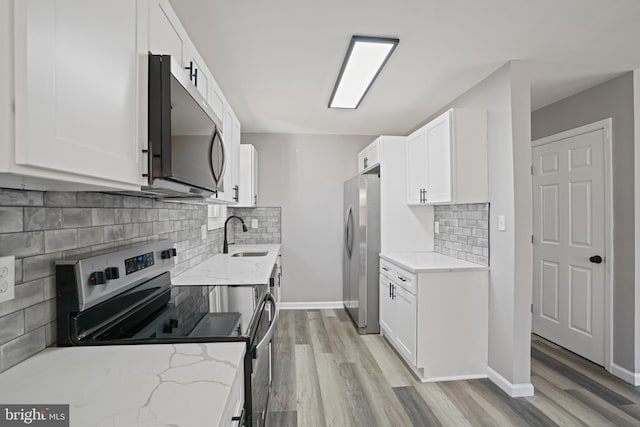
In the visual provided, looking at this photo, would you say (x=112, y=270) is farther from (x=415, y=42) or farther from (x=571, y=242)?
(x=571, y=242)

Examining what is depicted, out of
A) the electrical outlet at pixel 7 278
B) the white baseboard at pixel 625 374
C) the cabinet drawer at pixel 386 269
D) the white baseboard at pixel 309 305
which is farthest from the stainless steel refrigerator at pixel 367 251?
the electrical outlet at pixel 7 278

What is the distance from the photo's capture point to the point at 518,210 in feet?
7.87

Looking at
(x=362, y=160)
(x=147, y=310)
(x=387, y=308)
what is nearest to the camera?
(x=147, y=310)

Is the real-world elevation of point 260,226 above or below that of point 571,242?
above

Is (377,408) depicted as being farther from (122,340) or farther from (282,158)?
(282,158)

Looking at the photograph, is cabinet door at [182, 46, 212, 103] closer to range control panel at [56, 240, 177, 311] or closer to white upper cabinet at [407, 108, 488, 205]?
range control panel at [56, 240, 177, 311]

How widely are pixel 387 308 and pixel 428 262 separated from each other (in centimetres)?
73

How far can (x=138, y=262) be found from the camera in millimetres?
1453

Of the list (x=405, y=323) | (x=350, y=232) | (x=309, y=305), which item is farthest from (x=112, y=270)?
(x=309, y=305)

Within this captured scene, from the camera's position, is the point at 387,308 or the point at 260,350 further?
the point at 387,308

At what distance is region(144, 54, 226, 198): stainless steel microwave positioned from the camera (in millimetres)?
1010

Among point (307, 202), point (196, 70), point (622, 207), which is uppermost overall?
point (196, 70)

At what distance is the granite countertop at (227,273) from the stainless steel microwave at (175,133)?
2.56 feet

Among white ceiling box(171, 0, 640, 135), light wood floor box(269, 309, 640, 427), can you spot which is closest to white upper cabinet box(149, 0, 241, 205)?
white ceiling box(171, 0, 640, 135)
